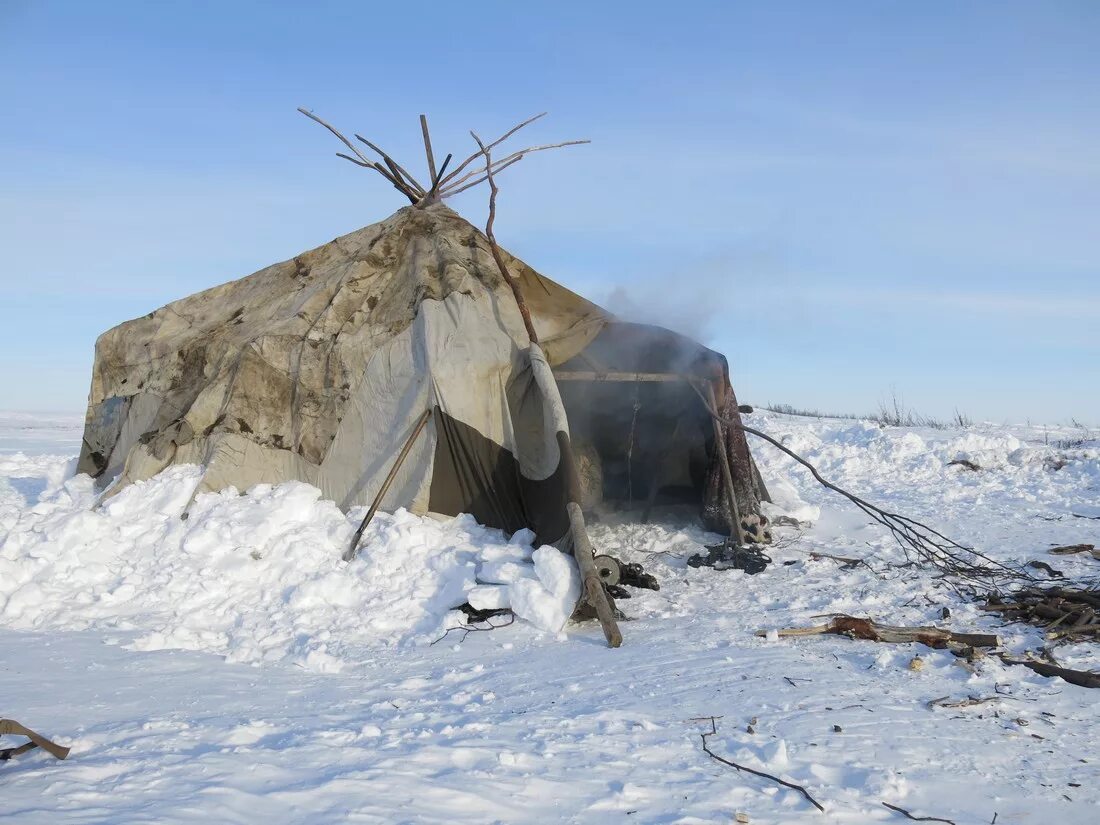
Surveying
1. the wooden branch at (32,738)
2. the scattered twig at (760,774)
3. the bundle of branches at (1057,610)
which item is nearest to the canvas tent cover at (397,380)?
the bundle of branches at (1057,610)

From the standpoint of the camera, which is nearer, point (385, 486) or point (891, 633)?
point (891, 633)

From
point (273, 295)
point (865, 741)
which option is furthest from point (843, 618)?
point (273, 295)

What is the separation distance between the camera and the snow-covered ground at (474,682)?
9.98ft

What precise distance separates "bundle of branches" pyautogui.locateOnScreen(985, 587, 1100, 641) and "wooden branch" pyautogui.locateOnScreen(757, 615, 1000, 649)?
1.54ft

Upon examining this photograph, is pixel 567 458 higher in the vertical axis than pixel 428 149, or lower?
lower

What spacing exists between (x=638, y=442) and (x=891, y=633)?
13.7 ft

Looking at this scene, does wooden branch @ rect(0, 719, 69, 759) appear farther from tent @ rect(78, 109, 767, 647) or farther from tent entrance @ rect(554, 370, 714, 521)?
tent entrance @ rect(554, 370, 714, 521)

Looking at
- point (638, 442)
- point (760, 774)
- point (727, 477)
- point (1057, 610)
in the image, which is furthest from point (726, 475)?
point (760, 774)

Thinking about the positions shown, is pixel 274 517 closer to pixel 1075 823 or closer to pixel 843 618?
pixel 843 618

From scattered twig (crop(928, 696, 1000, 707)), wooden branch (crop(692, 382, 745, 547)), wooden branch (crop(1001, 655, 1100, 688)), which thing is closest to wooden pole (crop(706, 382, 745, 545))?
wooden branch (crop(692, 382, 745, 547))

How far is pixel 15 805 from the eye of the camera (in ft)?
9.14

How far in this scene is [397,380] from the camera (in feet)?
24.1

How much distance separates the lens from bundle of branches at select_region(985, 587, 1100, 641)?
4.79 m

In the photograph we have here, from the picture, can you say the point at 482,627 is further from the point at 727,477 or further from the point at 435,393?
the point at 727,477
